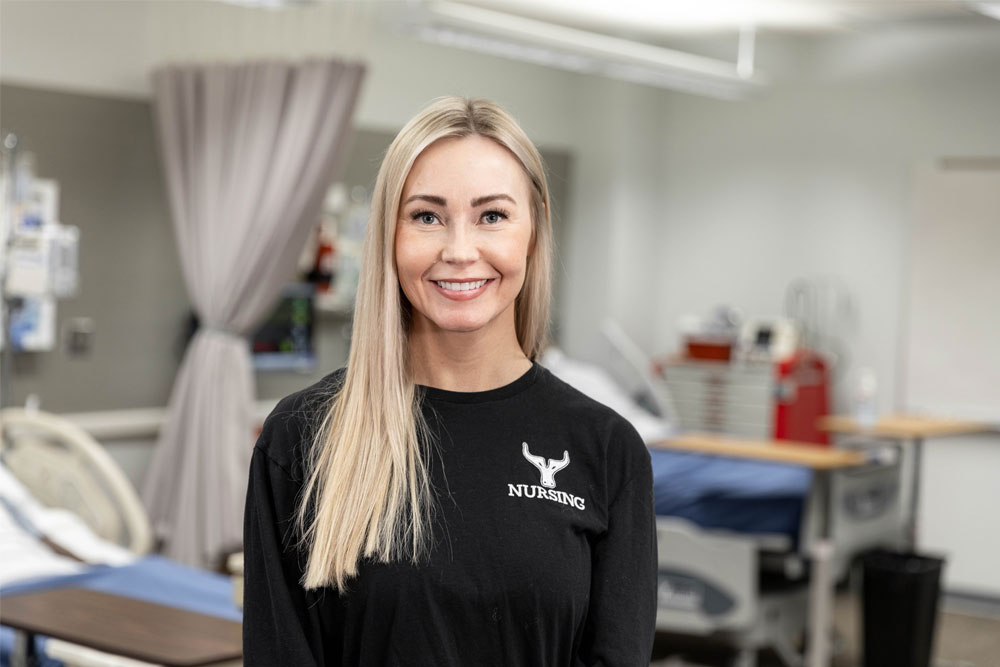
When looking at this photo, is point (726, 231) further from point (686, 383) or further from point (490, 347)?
point (490, 347)

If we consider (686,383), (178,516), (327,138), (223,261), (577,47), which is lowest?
(178,516)

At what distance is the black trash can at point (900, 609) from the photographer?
A: 183 inches

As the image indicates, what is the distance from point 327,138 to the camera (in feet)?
15.3

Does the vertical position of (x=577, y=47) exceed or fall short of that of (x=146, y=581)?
it exceeds it

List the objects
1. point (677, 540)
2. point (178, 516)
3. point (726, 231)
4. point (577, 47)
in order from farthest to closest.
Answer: point (726, 231)
point (577, 47)
point (178, 516)
point (677, 540)

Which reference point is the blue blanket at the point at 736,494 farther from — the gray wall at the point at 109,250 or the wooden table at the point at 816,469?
the gray wall at the point at 109,250

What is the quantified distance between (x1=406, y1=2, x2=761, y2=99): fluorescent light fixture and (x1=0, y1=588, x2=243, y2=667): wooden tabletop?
2910 mm

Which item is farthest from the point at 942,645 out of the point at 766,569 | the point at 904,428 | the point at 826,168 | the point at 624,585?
the point at 624,585

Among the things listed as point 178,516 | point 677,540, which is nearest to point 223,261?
point 178,516

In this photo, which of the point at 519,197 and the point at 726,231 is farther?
the point at 726,231

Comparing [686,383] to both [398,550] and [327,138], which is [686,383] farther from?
[398,550]

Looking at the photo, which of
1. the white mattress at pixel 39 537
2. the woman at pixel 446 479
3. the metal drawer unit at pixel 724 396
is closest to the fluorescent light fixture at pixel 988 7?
the metal drawer unit at pixel 724 396

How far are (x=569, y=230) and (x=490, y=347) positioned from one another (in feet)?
19.8

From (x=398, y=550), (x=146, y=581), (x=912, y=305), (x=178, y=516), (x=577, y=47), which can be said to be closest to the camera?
(x=398, y=550)
